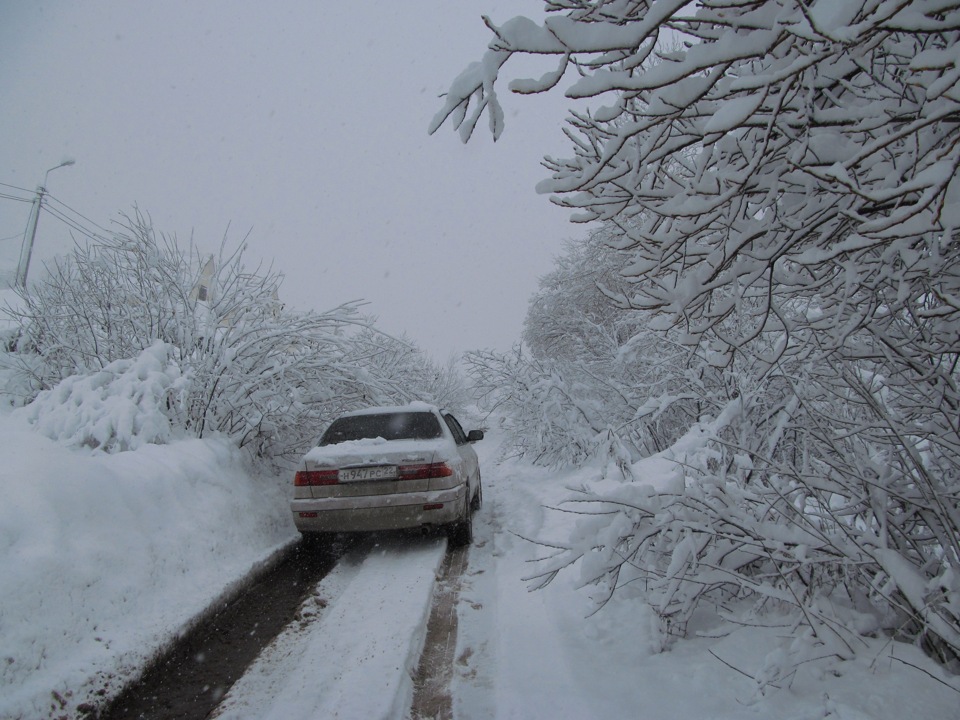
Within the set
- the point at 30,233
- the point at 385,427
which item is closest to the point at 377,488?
the point at 385,427

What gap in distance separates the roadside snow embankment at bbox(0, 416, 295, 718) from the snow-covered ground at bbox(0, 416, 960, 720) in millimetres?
10

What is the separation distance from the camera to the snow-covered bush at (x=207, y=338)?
278 inches

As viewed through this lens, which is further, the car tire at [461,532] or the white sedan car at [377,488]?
the car tire at [461,532]

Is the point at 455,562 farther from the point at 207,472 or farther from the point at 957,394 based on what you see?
the point at 957,394

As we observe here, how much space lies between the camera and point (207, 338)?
7113 mm

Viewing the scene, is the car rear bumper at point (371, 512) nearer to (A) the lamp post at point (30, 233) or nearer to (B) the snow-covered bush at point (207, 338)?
(B) the snow-covered bush at point (207, 338)

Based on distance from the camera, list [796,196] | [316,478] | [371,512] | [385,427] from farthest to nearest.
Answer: [385,427]
[316,478]
[371,512]
[796,196]

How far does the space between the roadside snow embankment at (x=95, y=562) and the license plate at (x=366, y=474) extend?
1074 mm

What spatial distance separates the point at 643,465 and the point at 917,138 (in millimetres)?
3147

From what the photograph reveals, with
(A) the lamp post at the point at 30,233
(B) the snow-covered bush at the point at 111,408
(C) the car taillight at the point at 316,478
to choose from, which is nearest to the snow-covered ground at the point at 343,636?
(B) the snow-covered bush at the point at 111,408

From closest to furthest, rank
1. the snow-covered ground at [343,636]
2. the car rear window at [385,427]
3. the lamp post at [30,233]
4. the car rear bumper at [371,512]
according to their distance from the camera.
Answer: the snow-covered ground at [343,636]
the car rear bumper at [371,512]
the car rear window at [385,427]
the lamp post at [30,233]

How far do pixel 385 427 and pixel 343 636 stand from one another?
9.22 feet

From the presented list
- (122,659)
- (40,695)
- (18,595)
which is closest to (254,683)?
(122,659)

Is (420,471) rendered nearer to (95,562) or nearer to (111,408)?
Result: (95,562)
